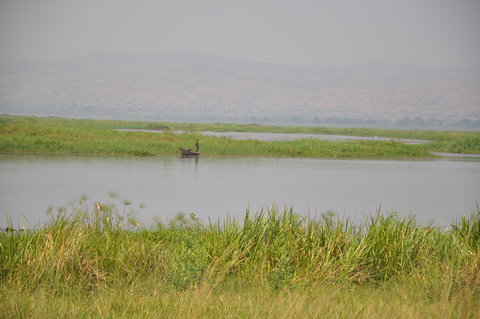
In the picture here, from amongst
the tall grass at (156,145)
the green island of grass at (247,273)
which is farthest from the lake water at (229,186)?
the green island of grass at (247,273)

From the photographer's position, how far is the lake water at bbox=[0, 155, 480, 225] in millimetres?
19922

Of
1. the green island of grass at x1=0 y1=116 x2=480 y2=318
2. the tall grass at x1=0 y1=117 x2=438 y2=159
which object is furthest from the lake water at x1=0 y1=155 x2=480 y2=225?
the green island of grass at x1=0 y1=116 x2=480 y2=318

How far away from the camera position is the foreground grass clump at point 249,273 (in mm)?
8016

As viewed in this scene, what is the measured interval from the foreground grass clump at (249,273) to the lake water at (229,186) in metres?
4.81

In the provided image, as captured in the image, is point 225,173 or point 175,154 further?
point 175,154

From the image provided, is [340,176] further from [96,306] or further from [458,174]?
[96,306]

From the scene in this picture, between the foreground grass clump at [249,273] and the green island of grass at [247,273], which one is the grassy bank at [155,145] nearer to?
the green island of grass at [247,273]

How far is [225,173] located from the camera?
30297 millimetres

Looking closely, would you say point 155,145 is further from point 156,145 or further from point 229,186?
point 229,186

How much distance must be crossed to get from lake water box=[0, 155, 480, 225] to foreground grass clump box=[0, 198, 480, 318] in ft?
15.8

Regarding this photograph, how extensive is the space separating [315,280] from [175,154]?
30138 millimetres

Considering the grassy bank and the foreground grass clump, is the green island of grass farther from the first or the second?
the grassy bank

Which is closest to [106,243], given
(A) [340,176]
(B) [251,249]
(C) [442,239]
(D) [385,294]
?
(B) [251,249]

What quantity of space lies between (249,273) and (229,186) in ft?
51.0
